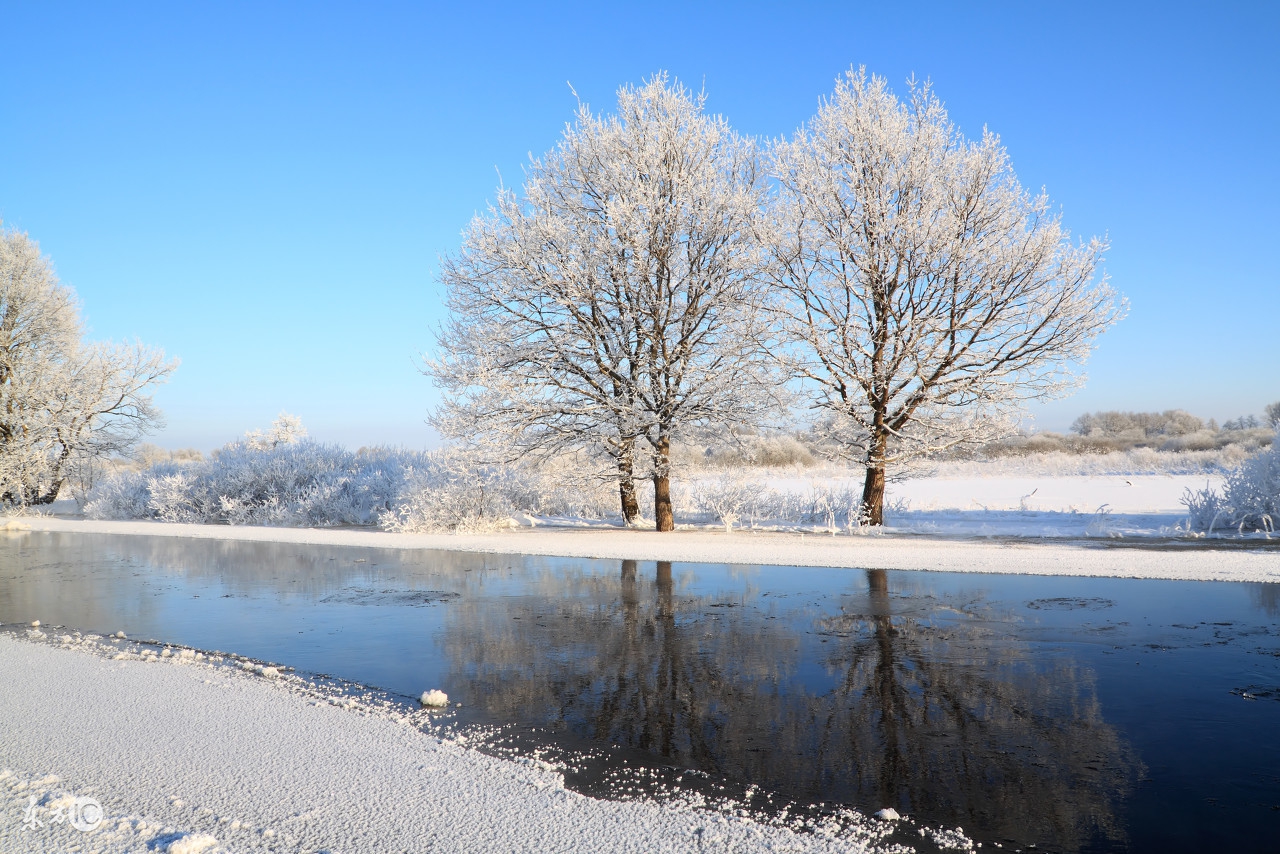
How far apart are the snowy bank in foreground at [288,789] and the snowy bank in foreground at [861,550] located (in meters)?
8.70

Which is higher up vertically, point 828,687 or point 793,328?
point 793,328

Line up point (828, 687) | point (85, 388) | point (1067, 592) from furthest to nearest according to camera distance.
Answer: point (85, 388) < point (1067, 592) < point (828, 687)

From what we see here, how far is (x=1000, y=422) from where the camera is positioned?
1697cm

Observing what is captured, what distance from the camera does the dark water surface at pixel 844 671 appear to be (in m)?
3.85

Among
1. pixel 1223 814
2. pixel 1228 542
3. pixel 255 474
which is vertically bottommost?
pixel 1223 814

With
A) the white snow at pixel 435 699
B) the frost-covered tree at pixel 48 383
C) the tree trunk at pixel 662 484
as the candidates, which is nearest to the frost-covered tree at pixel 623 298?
the tree trunk at pixel 662 484

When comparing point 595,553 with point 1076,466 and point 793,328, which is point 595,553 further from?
point 1076,466

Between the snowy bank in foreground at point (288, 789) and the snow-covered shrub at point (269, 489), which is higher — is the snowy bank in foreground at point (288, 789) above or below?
below

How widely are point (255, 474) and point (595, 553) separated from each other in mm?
16493

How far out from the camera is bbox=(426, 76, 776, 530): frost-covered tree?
16781 mm

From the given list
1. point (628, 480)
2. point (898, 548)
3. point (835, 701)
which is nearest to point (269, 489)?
point (628, 480)

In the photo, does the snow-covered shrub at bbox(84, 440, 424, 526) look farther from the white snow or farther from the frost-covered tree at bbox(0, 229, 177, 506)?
the white snow

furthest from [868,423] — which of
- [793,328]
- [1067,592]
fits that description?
[1067,592]

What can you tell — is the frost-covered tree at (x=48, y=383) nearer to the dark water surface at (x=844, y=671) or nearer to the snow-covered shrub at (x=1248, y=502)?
the dark water surface at (x=844, y=671)
